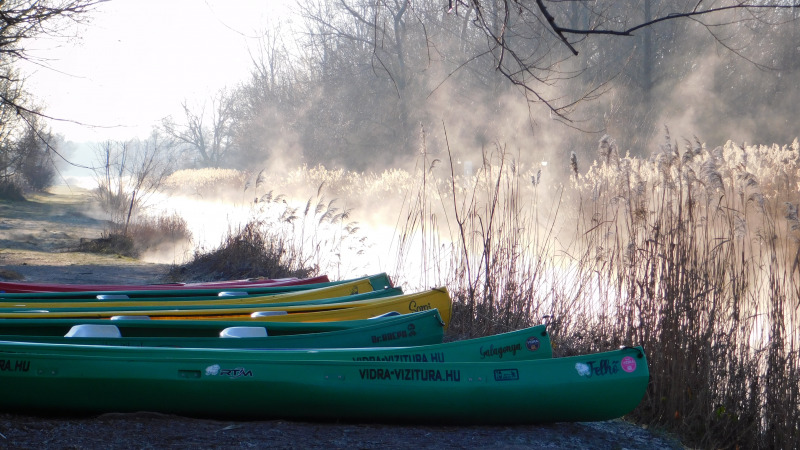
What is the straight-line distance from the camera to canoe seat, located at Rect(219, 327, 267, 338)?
382 cm

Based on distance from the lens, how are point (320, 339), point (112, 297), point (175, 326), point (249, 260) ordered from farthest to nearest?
point (249, 260) → point (112, 297) → point (175, 326) → point (320, 339)

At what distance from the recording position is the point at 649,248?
14.3 feet

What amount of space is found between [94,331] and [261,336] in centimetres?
88

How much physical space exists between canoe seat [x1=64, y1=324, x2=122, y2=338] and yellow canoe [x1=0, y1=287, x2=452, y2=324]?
1.75 feet

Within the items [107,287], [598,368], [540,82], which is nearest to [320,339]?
[598,368]

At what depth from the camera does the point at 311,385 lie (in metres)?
3.16

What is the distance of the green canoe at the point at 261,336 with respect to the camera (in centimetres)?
360

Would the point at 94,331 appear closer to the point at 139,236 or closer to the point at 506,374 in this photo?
the point at 506,374

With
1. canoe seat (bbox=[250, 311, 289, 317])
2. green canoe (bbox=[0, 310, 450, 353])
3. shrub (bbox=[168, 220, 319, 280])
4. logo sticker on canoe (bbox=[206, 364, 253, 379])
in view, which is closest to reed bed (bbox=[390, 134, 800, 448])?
green canoe (bbox=[0, 310, 450, 353])

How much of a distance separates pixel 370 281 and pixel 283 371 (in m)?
2.49

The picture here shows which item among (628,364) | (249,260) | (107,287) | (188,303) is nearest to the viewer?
(628,364)

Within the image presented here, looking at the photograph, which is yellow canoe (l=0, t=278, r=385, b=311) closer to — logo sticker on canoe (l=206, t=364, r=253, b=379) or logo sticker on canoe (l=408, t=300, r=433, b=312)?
logo sticker on canoe (l=408, t=300, r=433, b=312)

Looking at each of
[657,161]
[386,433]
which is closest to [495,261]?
[657,161]

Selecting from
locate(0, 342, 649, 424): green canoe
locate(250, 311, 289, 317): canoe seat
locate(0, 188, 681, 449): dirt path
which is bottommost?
locate(0, 188, 681, 449): dirt path
